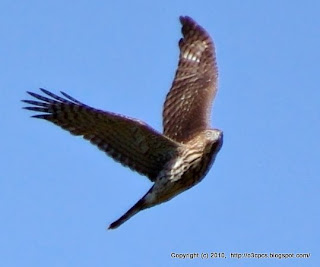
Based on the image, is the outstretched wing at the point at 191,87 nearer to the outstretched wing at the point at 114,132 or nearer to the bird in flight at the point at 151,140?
the bird in flight at the point at 151,140

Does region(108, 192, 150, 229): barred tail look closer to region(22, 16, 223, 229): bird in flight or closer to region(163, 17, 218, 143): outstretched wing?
region(22, 16, 223, 229): bird in flight

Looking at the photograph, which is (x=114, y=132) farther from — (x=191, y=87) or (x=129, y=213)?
(x=191, y=87)

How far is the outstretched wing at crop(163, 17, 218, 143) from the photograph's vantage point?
15.6 m

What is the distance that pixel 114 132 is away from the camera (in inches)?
566

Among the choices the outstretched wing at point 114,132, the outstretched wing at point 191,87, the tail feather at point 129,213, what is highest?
the outstretched wing at point 191,87

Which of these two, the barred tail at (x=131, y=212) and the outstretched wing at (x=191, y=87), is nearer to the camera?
the barred tail at (x=131, y=212)

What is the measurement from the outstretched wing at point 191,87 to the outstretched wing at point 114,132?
0.65m

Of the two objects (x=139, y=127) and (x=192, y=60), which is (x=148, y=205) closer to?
(x=139, y=127)

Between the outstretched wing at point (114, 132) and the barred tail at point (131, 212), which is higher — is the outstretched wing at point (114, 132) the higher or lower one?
the higher one

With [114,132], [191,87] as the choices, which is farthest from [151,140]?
[191,87]

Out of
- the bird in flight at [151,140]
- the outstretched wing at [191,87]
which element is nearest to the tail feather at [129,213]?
the bird in flight at [151,140]

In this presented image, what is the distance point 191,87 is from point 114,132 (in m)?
2.10

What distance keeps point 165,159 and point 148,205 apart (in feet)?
1.92

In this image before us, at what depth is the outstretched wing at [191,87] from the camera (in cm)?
1560
